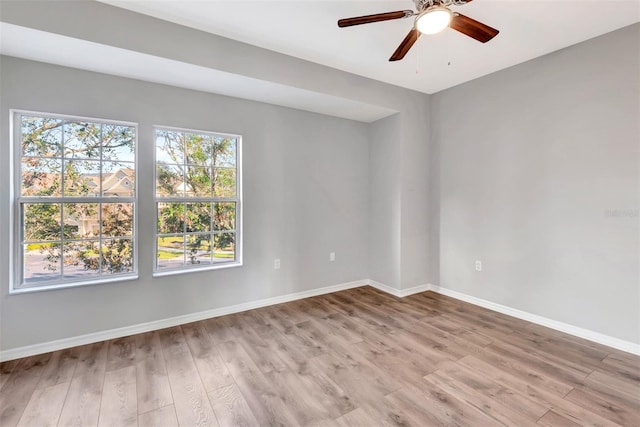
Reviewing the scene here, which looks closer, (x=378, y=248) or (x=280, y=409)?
(x=280, y=409)

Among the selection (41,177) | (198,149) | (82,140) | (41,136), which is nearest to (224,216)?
(198,149)

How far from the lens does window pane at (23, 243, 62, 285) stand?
2.44 m

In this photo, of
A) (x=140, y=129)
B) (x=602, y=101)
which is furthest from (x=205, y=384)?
(x=602, y=101)

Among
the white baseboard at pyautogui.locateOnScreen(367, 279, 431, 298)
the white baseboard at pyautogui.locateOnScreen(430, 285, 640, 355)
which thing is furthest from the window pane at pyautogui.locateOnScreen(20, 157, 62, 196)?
the white baseboard at pyautogui.locateOnScreen(430, 285, 640, 355)

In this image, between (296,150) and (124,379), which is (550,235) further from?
(124,379)

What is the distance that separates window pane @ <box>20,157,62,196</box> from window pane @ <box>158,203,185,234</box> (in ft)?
2.70

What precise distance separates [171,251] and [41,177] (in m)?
1.24

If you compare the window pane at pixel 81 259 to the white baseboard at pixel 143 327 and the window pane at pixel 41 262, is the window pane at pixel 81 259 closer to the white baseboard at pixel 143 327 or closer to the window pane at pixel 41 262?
the window pane at pixel 41 262

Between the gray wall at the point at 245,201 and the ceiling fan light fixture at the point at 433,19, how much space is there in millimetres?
2097

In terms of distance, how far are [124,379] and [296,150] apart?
112 inches

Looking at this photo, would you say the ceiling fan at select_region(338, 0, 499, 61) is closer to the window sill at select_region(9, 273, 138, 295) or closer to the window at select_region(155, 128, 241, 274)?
the window at select_region(155, 128, 241, 274)

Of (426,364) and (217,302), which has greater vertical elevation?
(217,302)

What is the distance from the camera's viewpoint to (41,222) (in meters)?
2.48

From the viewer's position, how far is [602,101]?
2.56 m
